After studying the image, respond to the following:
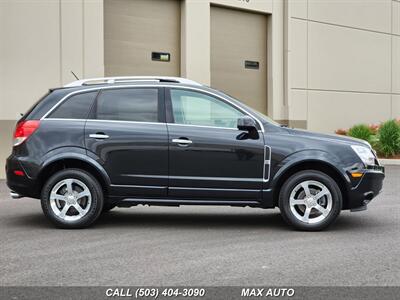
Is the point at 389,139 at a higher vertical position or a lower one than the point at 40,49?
lower

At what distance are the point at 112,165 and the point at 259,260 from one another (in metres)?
2.51

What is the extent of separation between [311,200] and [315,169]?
1.42 feet

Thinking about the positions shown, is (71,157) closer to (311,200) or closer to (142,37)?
(311,200)

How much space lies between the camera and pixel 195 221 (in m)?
8.66

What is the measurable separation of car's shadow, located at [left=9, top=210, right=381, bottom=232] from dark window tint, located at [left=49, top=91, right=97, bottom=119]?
146 centimetres

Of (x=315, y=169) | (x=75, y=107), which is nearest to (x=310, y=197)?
(x=315, y=169)

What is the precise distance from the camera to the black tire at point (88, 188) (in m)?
7.75

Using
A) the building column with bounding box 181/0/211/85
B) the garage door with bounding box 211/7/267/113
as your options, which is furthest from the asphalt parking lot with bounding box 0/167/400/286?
the garage door with bounding box 211/7/267/113

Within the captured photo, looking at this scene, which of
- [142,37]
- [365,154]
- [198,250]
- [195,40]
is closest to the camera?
[198,250]

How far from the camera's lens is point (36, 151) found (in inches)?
309

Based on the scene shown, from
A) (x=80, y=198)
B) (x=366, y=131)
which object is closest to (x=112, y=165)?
(x=80, y=198)

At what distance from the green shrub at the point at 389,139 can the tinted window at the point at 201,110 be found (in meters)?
11.8

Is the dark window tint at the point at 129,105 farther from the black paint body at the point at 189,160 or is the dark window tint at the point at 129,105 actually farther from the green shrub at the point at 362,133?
the green shrub at the point at 362,133

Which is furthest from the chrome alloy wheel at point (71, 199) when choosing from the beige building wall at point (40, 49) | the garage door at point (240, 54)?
the garage door at point (240, 54)
